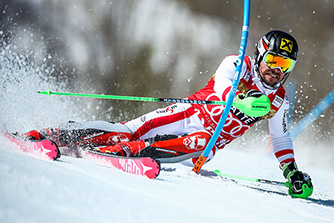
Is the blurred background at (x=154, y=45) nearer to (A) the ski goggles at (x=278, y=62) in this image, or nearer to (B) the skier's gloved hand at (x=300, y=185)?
(B) the skier's gloved hand at (x=300, y=185)

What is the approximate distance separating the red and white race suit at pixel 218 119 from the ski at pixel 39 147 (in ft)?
2.92

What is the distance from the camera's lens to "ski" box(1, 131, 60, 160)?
2.06m

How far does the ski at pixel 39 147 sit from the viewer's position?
2.06 meters

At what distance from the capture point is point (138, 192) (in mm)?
1394

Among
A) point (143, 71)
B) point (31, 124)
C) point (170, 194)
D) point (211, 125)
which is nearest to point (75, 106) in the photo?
point (143, 71)

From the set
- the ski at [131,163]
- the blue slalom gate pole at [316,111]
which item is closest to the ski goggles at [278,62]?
the ski at [131,163]

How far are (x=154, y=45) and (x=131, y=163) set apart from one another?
26.4 feet

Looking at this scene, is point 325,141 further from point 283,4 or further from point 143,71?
point 143,71

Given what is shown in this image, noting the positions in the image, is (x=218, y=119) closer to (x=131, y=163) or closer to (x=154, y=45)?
(x=131, y=163)

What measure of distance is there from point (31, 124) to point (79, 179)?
6.82ft

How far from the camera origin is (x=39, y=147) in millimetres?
2164

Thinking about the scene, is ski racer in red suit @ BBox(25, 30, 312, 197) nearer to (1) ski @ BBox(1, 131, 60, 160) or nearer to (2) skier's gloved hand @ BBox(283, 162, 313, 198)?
(2) skier's gloved hand @ BBox(283, 162, 313, 198)

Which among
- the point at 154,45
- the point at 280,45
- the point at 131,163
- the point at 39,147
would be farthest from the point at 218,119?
the point at 154,45

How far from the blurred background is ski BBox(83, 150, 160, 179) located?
5.48m
